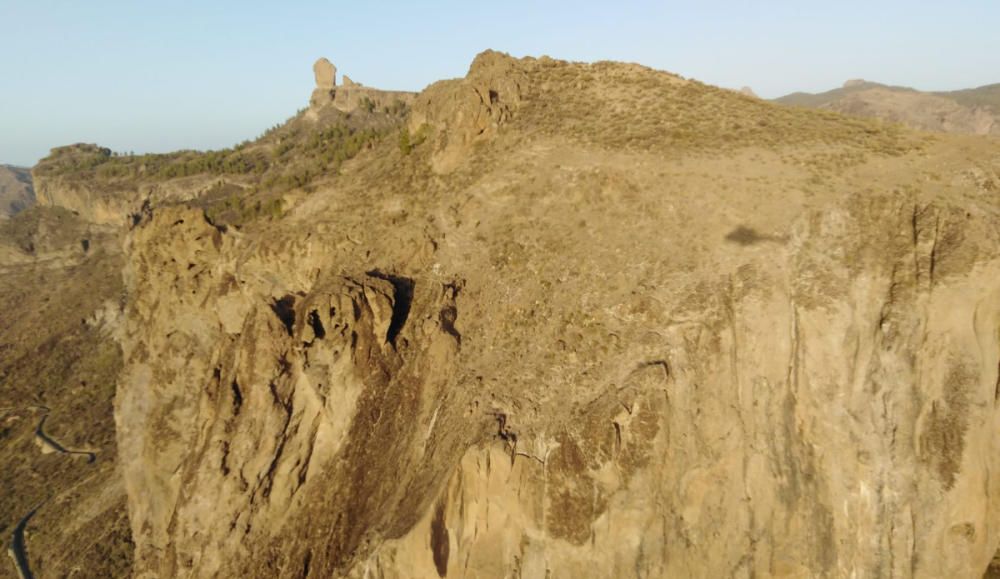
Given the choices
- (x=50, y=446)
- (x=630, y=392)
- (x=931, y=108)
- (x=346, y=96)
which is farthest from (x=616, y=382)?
(x=931, y=108)

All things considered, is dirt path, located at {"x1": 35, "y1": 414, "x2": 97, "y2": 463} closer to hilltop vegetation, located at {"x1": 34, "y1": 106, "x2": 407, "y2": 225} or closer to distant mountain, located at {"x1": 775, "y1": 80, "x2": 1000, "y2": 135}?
hilltop vegetation, located at {"x1": 34, "y1": 106, "x2": 407, "y2": 225}

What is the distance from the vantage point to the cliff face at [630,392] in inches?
658

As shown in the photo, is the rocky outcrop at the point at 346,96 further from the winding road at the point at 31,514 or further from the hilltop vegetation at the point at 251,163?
the winding road at the point at 31,514

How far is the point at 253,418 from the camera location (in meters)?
18.7

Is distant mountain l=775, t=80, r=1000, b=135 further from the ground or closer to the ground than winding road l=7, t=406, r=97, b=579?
further from the ground

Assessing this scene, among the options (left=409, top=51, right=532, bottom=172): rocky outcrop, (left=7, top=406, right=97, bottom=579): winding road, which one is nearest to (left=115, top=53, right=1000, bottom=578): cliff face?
(left=409, top=51, right=532, bottom=172): rocky outcrop

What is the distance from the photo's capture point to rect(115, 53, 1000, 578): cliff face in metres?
16.7

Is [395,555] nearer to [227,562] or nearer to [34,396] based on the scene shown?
[227,562]

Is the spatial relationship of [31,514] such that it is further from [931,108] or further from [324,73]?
[931,108]

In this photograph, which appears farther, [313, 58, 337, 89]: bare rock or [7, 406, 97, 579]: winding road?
[313, 58, 337, 89]: bare rock

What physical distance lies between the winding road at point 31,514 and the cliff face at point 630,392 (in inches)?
737

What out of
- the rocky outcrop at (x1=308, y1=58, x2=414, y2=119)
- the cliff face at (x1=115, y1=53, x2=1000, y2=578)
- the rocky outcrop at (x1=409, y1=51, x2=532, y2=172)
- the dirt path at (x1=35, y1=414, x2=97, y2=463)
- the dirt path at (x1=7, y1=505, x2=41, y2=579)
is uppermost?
the rocky outcrop at (x1=308, y1=58, x2=414, y2=119)

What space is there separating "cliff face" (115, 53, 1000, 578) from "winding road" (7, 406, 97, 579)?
1873cm

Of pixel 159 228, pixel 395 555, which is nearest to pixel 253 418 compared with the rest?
pixel 395 555
